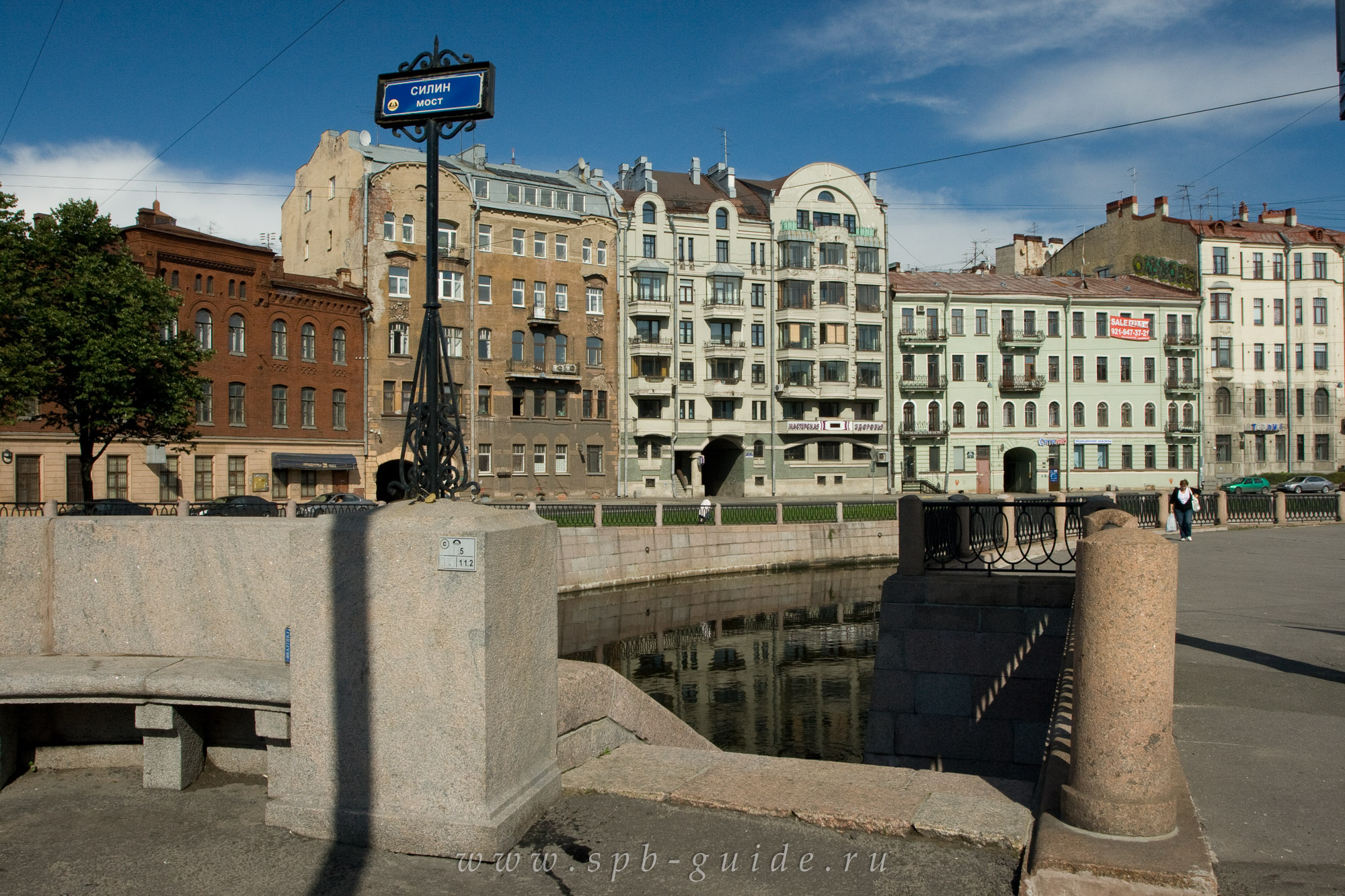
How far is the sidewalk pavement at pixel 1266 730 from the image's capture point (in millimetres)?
4328

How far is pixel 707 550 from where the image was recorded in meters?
34.0

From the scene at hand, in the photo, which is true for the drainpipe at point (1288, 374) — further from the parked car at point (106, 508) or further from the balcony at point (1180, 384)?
the parked car at point (106, 508)

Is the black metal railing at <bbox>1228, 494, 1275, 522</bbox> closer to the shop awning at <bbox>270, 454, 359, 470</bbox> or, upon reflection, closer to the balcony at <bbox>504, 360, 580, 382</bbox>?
the balcony at <bbox>504, 360, 580, 382</bbox>

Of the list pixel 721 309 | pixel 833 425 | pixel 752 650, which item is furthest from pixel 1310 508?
pixel 721 309

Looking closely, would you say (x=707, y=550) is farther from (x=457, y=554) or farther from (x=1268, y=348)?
(x=1268, y=348)

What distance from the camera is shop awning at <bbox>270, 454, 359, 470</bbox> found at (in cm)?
4262

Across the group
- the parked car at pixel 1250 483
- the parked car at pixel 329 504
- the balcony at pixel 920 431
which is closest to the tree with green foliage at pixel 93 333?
the parked car at pixel 329 504

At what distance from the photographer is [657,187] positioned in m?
57.4

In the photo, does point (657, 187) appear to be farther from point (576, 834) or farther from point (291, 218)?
point (576, 834)

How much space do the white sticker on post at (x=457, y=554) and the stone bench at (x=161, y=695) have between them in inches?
43.1

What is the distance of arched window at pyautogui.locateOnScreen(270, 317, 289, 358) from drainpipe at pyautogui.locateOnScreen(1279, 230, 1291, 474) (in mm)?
56427

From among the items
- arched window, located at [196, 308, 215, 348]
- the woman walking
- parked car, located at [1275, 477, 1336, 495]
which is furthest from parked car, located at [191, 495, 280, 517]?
parked car, located at [1275, 477, 1336, 495]

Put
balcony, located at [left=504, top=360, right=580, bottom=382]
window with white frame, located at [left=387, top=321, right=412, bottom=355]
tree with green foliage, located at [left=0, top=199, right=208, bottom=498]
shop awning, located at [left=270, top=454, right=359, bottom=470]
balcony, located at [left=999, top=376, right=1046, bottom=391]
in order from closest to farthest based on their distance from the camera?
tree with green foliage, located at [left=0, top=199, right=208, bottom=498], shop awning, located at [left=270, top=454, right=359, bottom=470], window with white frame, located at [left=387, top=321, right=412, bottom=355], balcony, located at [left=504, top=360, right=580, bottom=382], balcony, located at [left=999, top=376, right=1046, bottom=391]

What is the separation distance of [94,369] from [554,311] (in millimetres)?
24920
